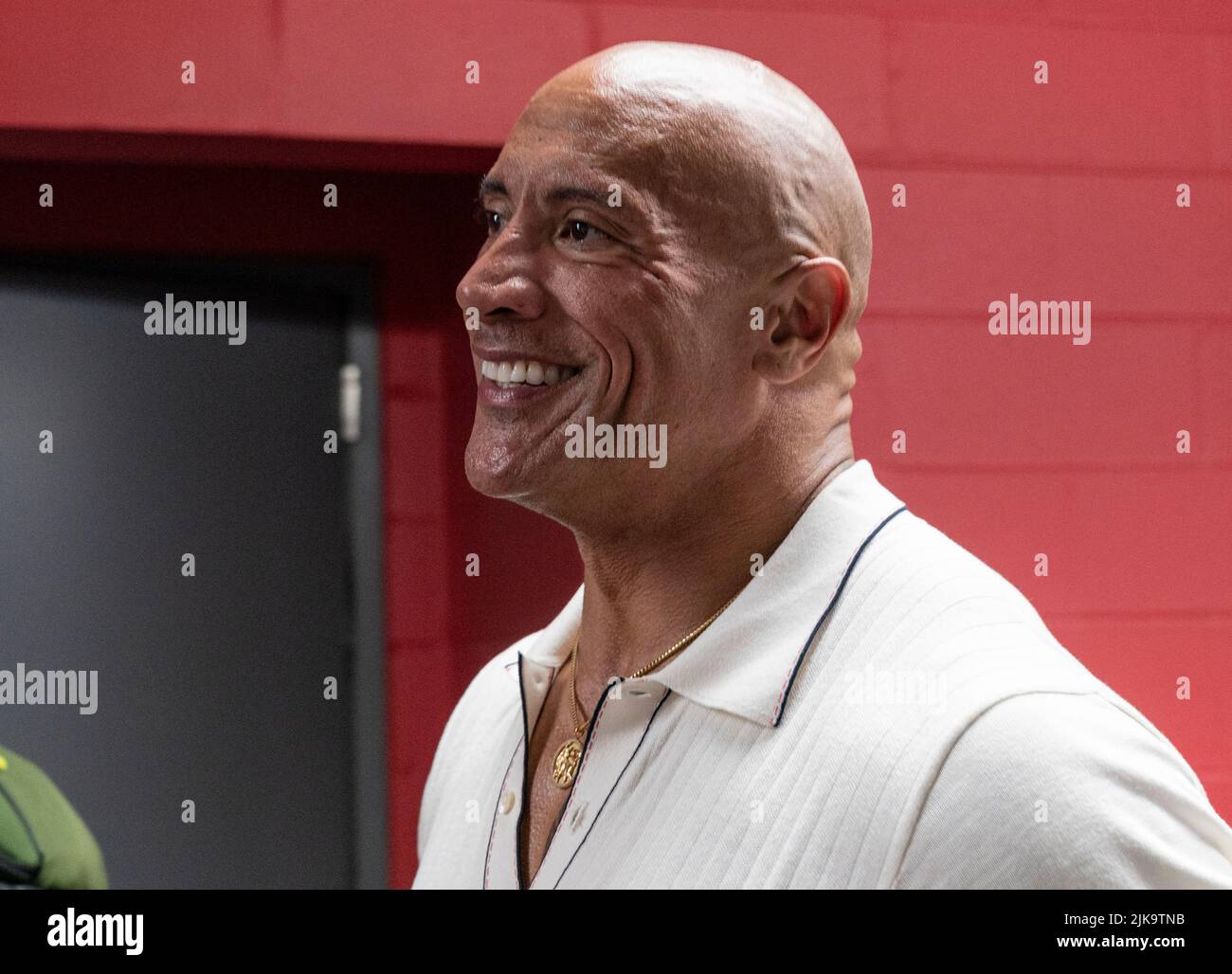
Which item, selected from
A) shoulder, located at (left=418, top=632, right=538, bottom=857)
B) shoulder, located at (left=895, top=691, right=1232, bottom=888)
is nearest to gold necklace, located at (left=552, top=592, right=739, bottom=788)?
shoulder, located at (left=418, top=632, right=538, bottom=857)

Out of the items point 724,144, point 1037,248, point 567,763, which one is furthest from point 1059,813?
point 1037,248

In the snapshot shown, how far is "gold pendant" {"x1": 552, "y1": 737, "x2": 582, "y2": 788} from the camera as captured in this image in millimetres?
876

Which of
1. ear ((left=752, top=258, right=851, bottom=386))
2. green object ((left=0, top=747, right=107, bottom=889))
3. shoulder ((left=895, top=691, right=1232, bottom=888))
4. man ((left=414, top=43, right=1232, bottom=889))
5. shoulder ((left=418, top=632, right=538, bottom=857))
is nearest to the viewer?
shoulder ((left=895, top=691, right=1232, bottom=888))

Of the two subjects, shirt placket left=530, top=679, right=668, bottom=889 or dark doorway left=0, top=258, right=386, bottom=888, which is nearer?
shirt placket left=530, top=679, right=668, bottom=889

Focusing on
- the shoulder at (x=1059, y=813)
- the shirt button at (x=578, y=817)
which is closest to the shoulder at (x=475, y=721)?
the shirt button at (x=578, y=817)

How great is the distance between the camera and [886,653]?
0.77m

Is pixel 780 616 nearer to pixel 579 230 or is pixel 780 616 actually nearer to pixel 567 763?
pixel 567 763

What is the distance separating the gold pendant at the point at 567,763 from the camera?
88cm

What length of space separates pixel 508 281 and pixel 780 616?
0.28 m

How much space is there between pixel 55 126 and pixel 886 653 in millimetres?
923

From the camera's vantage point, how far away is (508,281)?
0.87 meters

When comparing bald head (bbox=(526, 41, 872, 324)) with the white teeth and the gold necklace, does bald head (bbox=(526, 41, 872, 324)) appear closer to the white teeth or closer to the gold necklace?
the white teeth

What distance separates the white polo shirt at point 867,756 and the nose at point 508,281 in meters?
0.23
